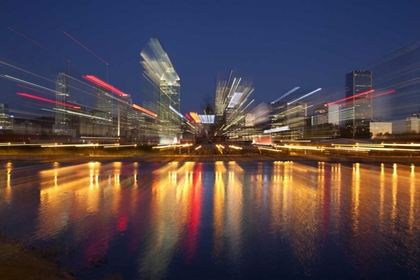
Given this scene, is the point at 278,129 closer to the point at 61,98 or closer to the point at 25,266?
the point at 61,98

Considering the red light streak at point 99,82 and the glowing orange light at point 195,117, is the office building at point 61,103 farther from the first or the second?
the glowing orange light at point 195,117

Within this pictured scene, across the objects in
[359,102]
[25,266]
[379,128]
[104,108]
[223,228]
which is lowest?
[223,228]

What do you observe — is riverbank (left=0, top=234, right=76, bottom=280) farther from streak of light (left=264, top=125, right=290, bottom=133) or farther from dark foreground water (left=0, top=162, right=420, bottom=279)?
streak of light (left=264, top=125, right=290, bottom=133)

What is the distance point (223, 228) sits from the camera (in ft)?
25.2

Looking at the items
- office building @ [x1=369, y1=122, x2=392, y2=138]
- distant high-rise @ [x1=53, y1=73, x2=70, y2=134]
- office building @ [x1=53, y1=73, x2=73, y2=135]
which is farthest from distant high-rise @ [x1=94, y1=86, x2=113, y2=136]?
office building @ [x1=369, y1=122, x2=392, y2=138]

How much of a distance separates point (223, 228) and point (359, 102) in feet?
137

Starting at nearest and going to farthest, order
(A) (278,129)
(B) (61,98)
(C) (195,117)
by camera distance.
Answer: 1. (B) (61,98)
2. (A) (278,129)
3. (C) (195,117)

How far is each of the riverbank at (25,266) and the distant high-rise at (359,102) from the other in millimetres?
40088

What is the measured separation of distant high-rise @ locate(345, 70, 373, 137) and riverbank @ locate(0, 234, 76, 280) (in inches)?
1578

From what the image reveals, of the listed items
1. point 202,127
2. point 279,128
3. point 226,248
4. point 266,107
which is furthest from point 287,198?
Result: point 202,127

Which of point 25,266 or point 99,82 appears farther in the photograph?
point 99,82

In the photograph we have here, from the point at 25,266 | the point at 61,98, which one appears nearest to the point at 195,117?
the point at 61,98

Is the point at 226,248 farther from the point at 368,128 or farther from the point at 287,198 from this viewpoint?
the point at 368,128

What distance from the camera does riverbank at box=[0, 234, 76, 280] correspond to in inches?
181
